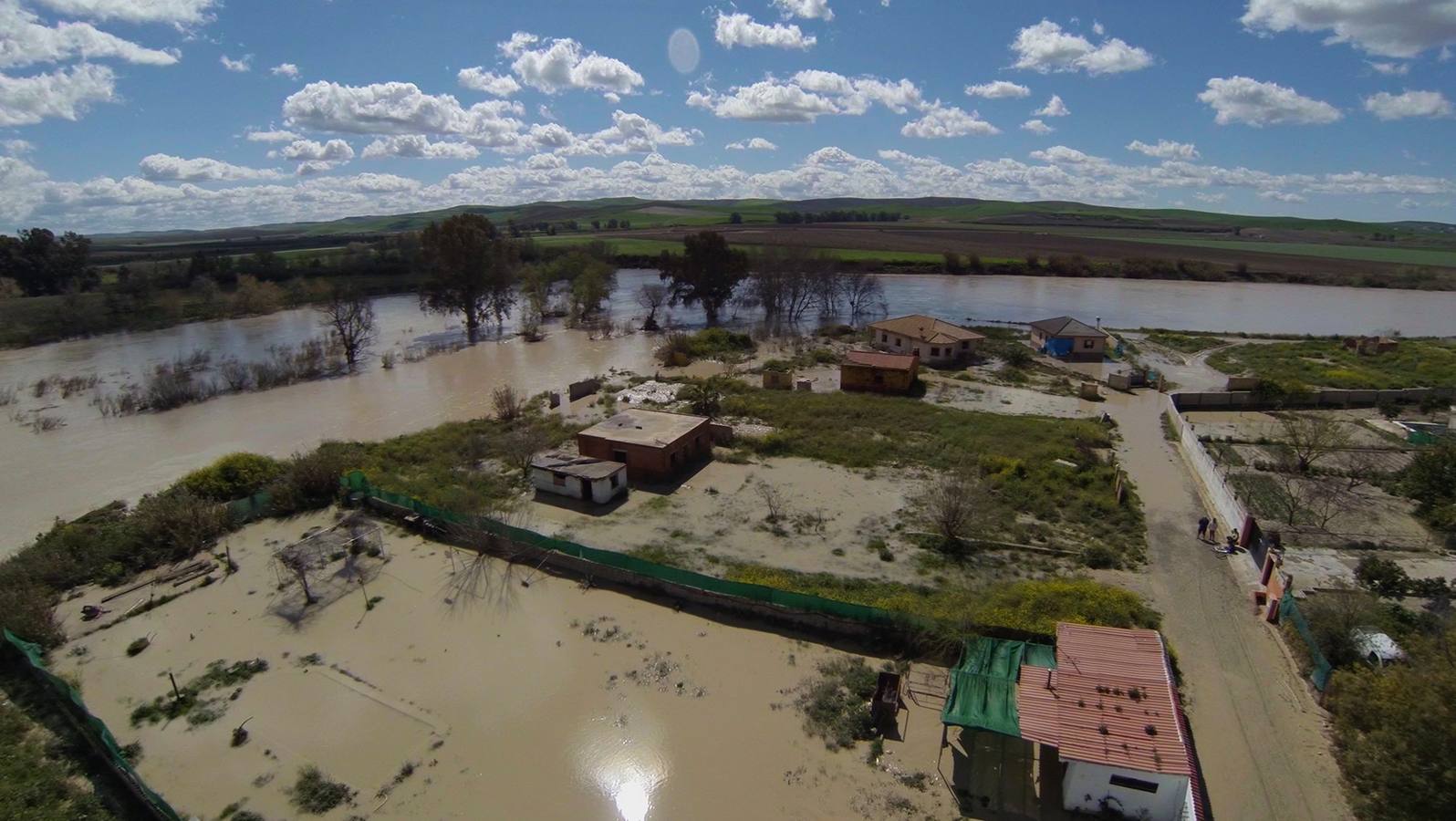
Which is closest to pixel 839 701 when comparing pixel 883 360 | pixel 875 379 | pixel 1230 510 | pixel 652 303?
pixel 1230 510

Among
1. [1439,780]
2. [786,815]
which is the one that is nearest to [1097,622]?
[1439,780]

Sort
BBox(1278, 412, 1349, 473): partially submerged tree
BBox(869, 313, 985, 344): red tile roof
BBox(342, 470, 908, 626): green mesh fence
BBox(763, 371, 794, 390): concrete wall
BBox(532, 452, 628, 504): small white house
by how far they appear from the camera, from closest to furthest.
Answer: BBox(342, 470, 908, 626): green mesh fence → BBox(532, 452, 628, 504): small white house → BBox(1278, 412, 1349, 473): partially submerged tree → BBox(763, 371, 794, 390): concrete wall → BBox(869, 313, 985, 344): red tile roof

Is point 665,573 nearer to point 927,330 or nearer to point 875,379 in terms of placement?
point 875,379

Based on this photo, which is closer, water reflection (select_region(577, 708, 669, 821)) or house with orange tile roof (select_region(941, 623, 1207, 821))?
house with orange tile roof (select_region(941, 623, 1207, 821))

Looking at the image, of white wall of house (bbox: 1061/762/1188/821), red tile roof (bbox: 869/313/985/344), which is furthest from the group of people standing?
A: red tile roof (bbox: 869/313/985/344)

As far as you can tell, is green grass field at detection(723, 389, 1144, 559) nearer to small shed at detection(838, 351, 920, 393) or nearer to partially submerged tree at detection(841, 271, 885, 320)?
small shed at detection(838, 351, 920, 393)

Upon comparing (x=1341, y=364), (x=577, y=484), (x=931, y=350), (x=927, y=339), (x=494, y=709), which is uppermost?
(x=927, y=339)

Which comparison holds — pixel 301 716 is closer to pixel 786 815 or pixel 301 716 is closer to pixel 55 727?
pixel 55 727
